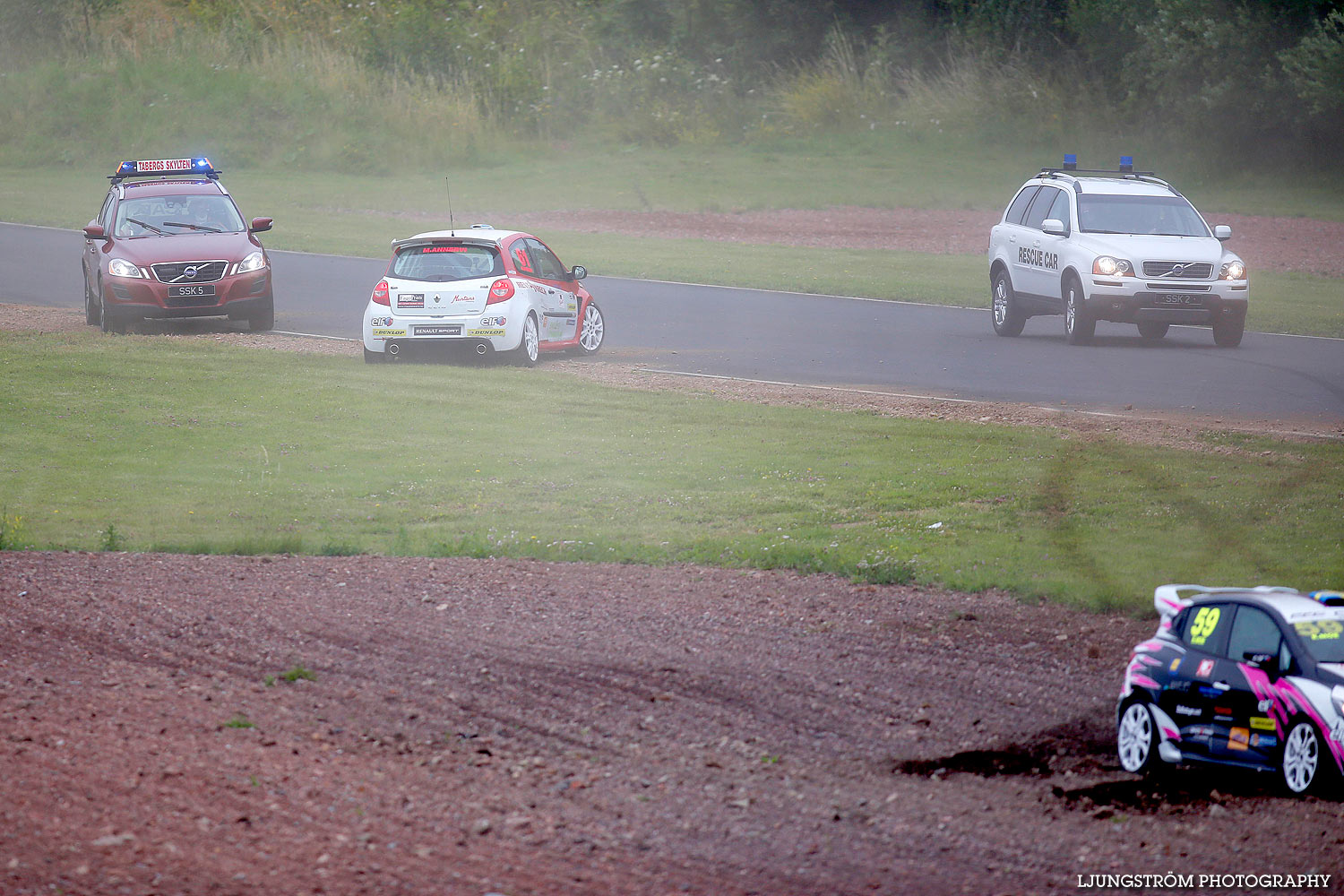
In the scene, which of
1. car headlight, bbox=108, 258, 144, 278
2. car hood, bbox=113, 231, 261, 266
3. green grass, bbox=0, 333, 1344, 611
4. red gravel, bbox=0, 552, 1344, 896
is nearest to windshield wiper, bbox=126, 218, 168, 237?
car hood, bbox=113, 231, 261, 266

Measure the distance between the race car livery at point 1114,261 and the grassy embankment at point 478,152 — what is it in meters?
9.33

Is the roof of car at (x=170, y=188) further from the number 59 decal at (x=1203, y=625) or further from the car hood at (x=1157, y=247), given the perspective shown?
the number 59 decal at (x=1203, y=625)

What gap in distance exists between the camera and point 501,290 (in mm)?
18172

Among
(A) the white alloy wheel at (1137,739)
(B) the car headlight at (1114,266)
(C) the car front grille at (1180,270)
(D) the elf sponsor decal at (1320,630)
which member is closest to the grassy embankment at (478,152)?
(B) the car headlight at (1114,266)

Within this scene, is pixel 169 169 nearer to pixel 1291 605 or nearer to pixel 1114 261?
pixel 1114 261

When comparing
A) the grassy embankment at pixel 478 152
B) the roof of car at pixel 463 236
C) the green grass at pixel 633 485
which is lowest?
the green grass at pixel 633 485

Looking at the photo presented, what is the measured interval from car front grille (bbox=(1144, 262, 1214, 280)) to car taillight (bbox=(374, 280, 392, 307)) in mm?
9679

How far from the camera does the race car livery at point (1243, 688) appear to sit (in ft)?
21.4

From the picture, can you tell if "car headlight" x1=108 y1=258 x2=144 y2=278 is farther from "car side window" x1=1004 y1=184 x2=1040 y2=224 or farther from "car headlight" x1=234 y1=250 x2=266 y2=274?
"car side window" x1=1004 y1=184 x2=1040 y2=224

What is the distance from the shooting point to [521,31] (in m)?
53.4

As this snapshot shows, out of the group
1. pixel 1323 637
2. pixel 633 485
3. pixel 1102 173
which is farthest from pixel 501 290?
pixel 1323 637

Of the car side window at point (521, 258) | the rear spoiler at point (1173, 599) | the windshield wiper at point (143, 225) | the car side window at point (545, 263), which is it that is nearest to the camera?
the rear spoiler at point (1173, 599)

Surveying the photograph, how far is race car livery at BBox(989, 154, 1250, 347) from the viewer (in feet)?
65.4

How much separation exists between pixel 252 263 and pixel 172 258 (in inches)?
41.3
